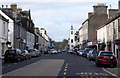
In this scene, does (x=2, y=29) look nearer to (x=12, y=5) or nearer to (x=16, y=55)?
(x=16, y=55)

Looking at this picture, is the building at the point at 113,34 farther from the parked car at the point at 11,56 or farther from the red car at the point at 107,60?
the red car at the point at 107,60

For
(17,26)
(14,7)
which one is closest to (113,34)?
(17,26)

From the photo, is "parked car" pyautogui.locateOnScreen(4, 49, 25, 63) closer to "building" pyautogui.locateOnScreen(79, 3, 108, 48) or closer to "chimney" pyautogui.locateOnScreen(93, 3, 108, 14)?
"building" pyautogui.locateOnScreen(79, 3, 108, 48)

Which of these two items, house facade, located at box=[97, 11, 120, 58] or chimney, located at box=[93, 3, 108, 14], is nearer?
house facade, located at box=[97, 11, 120, 58]

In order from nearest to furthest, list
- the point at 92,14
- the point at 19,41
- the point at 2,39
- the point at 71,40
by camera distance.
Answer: the point at 2,39, the point at 19,41, the point at 92,14, the point at 71,40

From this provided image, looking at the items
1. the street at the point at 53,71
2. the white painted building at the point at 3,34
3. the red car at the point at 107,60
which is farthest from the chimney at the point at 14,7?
the red car at the point at 107,60

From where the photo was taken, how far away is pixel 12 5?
235ft

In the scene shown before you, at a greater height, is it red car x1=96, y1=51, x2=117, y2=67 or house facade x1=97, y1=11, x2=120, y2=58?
house facade x1=97, y1=11, x2=120, y2=58

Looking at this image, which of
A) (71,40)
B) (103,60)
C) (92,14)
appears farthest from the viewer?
(71,40)

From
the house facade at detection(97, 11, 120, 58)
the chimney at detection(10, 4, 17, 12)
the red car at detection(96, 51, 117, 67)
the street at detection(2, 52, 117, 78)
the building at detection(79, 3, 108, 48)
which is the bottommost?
the street at detection(2, 52, 117, 78)

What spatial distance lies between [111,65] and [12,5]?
50.3 metres

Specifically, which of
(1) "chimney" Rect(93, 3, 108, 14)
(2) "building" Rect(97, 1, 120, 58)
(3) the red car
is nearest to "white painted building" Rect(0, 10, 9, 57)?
(2) "building" Rect(97, 1, 120, 58)

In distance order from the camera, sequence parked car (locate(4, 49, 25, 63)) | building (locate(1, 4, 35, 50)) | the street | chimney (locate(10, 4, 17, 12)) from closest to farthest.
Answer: the street
parked car (locate(4, 49, 25, 63))
building (locate(1, 4, 35, 50))
chimney (locate(10, 4, 17, 12))

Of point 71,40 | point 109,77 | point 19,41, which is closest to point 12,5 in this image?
point 19,41
